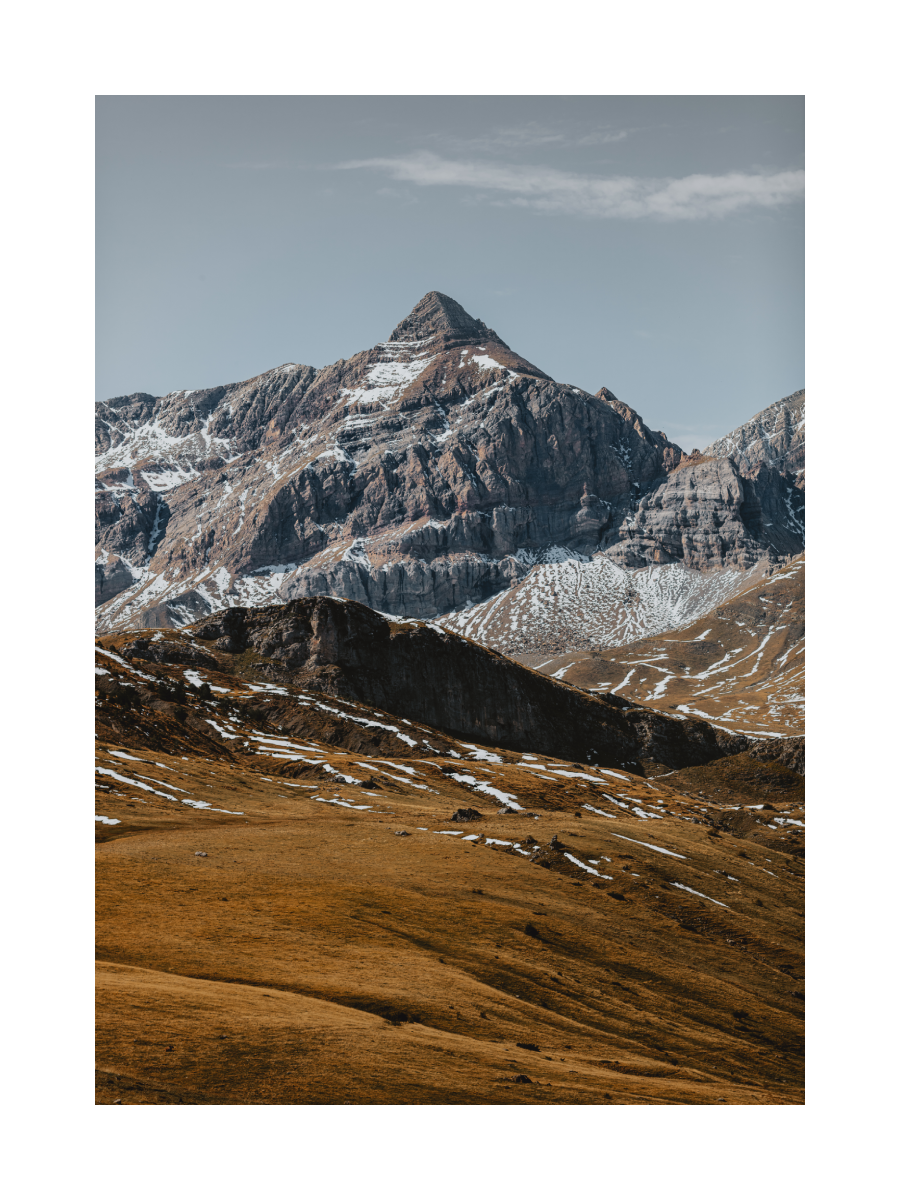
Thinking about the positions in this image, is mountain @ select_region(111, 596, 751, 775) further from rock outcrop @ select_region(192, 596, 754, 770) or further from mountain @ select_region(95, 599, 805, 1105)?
mountain @ select_region(95, 599, 805, 1105)

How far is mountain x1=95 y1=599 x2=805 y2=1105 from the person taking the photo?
2730 cm

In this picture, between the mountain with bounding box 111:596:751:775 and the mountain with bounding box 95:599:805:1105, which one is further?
the mountain with bounding box 111:596:751:775

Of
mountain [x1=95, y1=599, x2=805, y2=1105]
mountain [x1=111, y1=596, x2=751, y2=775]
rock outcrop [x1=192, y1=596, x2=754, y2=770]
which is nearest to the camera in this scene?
mountain [x1=95, y1=599, x2=805, y2=1105]

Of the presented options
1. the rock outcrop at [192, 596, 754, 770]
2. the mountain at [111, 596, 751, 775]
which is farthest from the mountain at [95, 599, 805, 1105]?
the rock outcrop at [192, 596, 754, 770]

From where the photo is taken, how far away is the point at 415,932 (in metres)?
42.2

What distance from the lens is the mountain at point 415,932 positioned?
2730 cm

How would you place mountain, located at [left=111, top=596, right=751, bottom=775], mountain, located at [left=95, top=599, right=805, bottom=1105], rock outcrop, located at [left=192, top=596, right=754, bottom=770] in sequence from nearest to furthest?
mountain, located at [left=95, top=599, right=805, bottom=1105] → mountain, located at [left=111, top=596, right=751, bottom=775] → rock outcrop, located at [left=192, top=596, right=754, bottom=770]

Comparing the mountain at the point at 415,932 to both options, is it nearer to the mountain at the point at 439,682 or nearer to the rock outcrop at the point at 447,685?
the mountain at the point at 439,682

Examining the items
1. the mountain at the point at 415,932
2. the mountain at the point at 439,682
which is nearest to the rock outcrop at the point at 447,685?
the mountain at the point at 439,682

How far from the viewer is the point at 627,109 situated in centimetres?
3762

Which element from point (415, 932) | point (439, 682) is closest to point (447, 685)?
point (439, 682)
